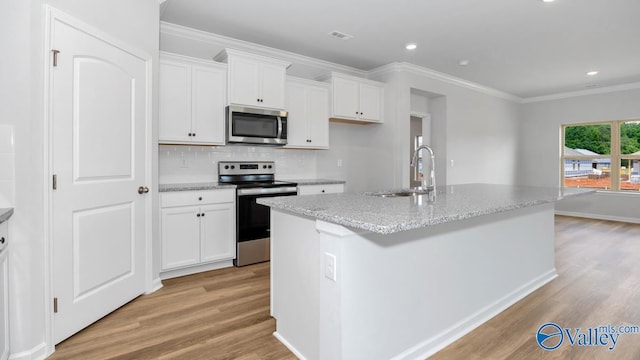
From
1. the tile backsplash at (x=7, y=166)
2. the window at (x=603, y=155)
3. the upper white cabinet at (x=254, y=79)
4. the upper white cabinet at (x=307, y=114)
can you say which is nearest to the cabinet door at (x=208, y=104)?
the upper white cabinet at (x=254, y=79)

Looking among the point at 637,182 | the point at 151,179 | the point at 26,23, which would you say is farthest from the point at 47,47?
the point at 637,182

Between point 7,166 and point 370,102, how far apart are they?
3.87 metres

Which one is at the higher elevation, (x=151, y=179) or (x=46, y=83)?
(x=46, y=83)

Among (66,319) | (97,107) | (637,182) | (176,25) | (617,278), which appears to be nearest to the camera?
(66,319)

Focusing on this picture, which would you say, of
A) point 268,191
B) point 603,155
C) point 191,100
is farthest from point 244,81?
point 603,155

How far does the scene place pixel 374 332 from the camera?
5.31ft

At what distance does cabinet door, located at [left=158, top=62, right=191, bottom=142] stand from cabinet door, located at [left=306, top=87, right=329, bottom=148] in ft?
4.84

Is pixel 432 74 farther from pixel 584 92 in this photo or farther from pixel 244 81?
pixel 584 92

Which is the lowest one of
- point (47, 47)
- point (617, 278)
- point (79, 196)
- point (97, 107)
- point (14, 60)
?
point (617, 278)

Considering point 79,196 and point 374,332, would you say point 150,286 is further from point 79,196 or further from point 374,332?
point 374,332

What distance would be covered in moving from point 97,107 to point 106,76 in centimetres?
23

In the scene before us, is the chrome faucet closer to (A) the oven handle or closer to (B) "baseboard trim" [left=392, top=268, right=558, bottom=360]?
(B) "baseboard trim" [left=392, top=268, right=558, bottom=360]

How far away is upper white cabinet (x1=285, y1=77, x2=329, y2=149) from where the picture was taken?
4.05m

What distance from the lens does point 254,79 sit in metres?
3.61
